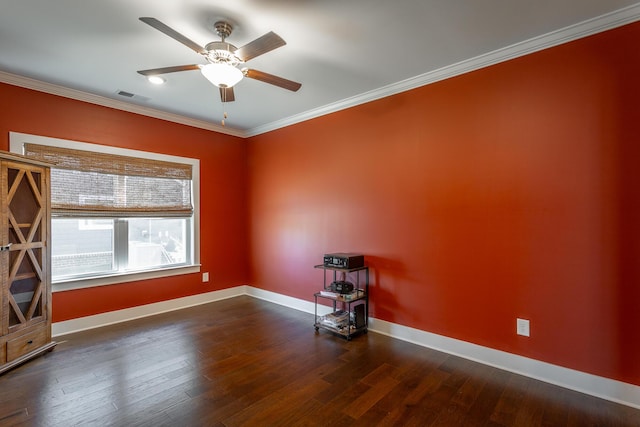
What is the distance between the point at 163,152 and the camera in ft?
13.1

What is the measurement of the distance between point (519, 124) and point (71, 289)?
15.2 feet

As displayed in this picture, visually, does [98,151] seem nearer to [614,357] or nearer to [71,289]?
[71,289]

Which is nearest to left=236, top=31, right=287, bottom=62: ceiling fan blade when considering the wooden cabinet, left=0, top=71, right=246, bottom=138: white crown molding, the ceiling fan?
the ceiling fan

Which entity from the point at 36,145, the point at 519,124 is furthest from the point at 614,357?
the point at 36,145

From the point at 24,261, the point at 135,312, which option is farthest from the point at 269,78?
the point at 135,312

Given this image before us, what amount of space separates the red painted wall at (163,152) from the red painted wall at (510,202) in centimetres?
175

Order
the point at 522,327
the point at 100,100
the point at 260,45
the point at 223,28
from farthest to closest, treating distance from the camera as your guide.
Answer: the point at 100,100, the point at 522,327, the point at 223,28, the point at 260,45

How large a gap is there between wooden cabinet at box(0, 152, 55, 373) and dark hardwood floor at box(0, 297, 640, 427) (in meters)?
0.21

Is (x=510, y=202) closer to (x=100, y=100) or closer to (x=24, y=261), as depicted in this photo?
(x=24, y=261)

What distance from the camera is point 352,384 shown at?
7.45ft

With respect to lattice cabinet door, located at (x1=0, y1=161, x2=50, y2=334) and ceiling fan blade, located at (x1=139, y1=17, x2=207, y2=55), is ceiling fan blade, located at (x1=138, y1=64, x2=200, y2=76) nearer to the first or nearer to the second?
ceiling fan blade, located at (x1=139, y1=17, x2=207, y2=55)

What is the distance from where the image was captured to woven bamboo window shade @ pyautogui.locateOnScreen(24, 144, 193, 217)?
10.4ft

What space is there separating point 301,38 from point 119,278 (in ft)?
10.9

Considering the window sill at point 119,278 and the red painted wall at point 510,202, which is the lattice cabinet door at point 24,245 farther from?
the red painted wall at point 510,202
